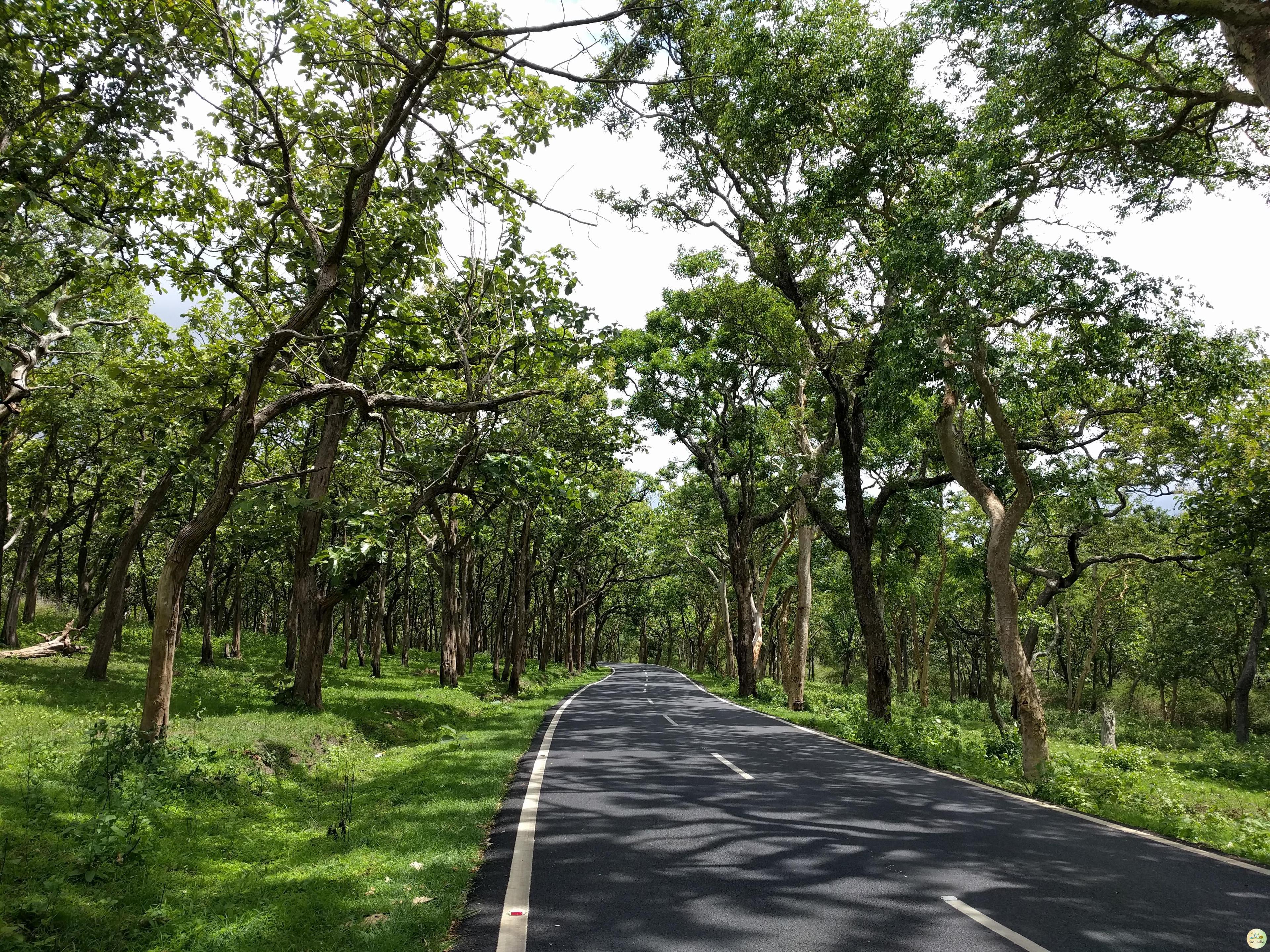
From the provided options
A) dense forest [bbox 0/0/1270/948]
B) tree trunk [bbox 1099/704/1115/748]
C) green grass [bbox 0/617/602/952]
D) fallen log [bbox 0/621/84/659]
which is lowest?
tree trunk [bbox 1099/704/1115/748]

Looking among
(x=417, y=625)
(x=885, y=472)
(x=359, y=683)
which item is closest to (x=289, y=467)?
(x=359, y=683)

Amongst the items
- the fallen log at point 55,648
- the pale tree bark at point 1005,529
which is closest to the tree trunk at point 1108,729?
the pale tree bark at point 1005,529

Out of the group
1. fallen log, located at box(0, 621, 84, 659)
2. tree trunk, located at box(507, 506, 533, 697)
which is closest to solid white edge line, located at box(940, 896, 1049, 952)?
fallen log, located at box(0, 621, 84, 659)

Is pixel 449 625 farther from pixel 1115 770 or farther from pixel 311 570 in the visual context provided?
pixel 1115 770

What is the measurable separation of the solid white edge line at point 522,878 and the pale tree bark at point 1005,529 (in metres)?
8.05

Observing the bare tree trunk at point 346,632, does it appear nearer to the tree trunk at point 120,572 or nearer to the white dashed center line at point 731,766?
the tree trunk at point 120,572

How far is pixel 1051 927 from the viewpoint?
14.8 feet

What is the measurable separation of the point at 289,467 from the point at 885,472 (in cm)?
2063

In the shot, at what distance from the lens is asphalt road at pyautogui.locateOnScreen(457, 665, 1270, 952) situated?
4367mm

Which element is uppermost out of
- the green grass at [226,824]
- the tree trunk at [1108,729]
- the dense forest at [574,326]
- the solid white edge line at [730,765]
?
the dense forest at [574,326]

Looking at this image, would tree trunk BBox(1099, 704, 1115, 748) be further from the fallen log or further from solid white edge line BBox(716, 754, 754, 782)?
the fallen log

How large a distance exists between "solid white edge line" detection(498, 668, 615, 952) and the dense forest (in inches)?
112

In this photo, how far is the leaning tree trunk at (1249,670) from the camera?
75.5ft

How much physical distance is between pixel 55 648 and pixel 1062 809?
17.1m
